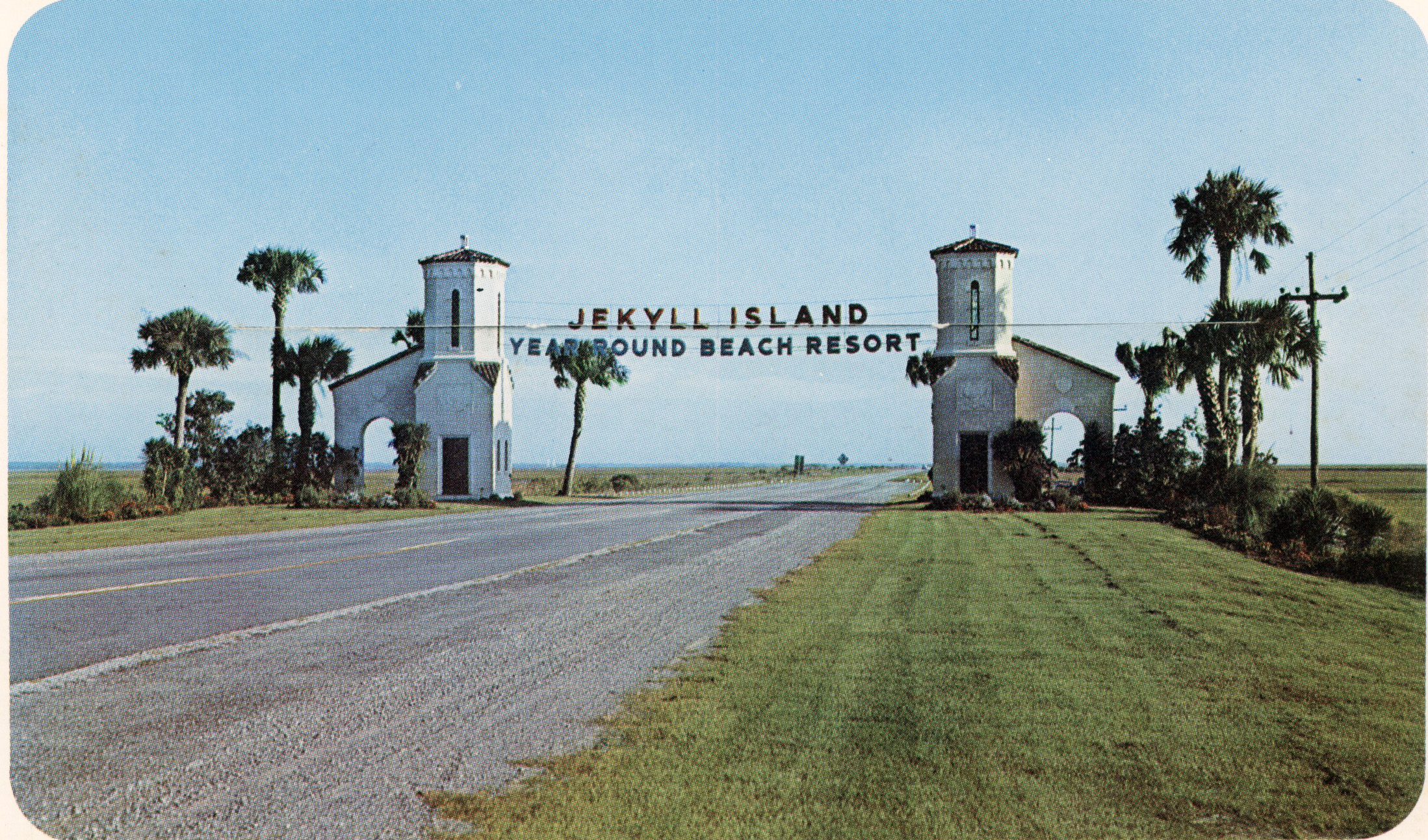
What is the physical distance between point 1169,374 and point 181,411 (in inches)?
1324

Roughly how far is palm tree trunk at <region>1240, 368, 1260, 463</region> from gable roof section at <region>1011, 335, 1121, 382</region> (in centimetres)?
558

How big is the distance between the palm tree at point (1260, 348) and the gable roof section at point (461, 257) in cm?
2123

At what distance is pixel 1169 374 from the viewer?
110 feet

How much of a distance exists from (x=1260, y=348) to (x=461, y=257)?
22850mm

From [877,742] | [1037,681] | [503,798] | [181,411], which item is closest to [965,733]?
[877,742]

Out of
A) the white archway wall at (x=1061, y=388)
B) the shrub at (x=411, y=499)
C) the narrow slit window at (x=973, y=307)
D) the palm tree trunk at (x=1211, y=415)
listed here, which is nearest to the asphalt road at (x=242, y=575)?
the shrub at (x=411, y=499)

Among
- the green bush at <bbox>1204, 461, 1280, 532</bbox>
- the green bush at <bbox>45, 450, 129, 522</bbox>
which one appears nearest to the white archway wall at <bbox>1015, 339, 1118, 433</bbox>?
the green bush at <bbox>1204, 461, 1280, 532</bbox>

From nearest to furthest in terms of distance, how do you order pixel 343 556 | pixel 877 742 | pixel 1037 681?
pixel 877 742 → pixel 1037 681 → pixel 343 556

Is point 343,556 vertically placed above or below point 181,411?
below

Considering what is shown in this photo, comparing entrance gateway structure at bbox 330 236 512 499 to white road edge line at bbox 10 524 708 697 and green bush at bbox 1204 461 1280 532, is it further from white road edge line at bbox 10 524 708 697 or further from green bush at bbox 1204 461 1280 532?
green bush at bbox 1204 461 1280 532

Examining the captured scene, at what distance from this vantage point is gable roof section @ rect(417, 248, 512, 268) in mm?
30359

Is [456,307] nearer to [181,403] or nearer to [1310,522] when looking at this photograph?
[181,403]

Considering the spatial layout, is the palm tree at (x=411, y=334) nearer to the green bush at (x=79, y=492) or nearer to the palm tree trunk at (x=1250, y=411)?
the green bush at (x=79, y=492)

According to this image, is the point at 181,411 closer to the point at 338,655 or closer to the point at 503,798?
the point at 338,655
